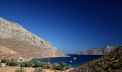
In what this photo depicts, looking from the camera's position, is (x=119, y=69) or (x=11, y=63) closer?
(x=119, y=69)

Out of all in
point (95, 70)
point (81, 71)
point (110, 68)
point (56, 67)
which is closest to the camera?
point (110, 68)

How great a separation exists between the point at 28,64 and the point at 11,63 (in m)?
9.07

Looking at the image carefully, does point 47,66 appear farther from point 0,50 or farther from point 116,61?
point 0,50

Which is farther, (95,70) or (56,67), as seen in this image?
(56,67)

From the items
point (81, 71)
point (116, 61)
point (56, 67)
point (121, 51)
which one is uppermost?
point (121, 51)

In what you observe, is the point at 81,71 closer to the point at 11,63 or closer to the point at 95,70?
the point at 95,70

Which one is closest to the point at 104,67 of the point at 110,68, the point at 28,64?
the point at 110,68

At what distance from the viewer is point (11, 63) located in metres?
63.2

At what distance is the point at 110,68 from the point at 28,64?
5842 cm

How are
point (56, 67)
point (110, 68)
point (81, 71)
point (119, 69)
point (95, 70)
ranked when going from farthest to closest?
point (56, 67) → point (81, 71) → point (95, 70) → point (110, 68) → point (119, 69)

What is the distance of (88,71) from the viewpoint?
453 inches

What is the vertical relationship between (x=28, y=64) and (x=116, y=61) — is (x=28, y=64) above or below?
below

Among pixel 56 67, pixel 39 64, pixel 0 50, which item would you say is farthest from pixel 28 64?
pixel 0 50

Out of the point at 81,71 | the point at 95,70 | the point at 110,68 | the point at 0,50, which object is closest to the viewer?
the point at 110,68
